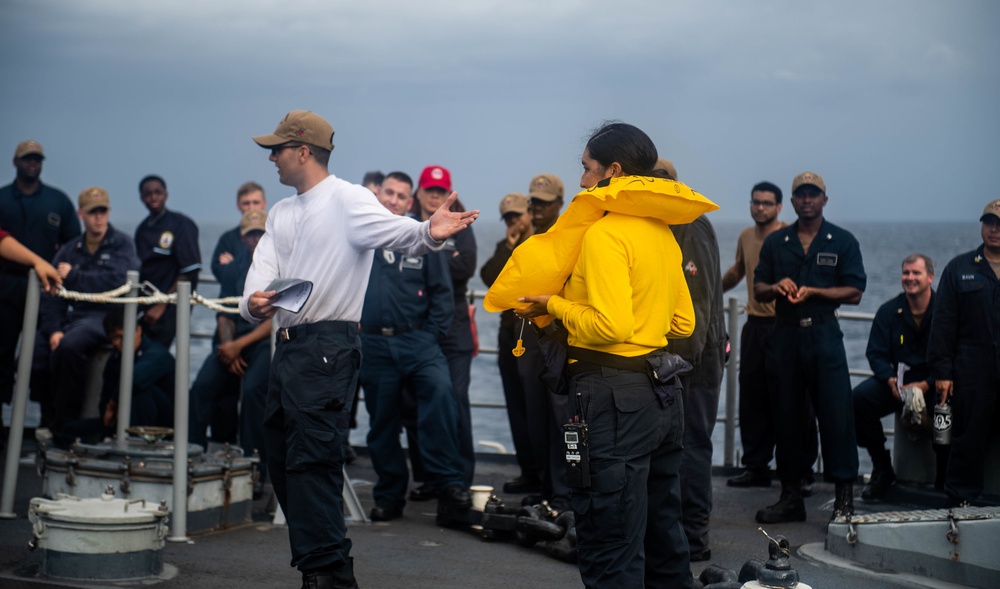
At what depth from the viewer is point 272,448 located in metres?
4.90

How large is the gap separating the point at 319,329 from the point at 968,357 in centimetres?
383

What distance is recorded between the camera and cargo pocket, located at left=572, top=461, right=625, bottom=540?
3871 mm

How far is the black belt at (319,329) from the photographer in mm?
4797

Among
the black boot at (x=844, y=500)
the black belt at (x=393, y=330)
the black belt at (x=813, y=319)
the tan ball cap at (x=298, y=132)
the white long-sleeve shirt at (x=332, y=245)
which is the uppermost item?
the tan ball cap at (x=298, y=132)

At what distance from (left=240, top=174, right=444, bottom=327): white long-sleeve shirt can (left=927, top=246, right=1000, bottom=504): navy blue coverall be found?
340 centimetres

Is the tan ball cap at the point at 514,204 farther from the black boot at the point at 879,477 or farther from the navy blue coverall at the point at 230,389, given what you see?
the black boot at the point at 879,477

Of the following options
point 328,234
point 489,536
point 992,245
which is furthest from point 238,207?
point 992,245

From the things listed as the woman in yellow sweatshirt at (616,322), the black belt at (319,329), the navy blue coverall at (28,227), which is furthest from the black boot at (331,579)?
the navy blue coverall at (28,227)

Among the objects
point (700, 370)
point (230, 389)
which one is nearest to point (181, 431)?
point (230, 389)

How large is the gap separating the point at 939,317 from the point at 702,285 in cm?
203

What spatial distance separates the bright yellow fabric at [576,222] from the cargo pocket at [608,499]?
0.56 m

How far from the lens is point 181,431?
20.2 ft

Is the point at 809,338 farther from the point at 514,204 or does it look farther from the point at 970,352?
the point at 514,204

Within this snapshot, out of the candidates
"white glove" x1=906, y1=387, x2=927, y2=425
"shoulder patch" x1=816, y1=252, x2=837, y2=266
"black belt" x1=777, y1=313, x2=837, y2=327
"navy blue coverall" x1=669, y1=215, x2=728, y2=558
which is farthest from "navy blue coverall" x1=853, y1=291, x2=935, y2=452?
"navy blue coverall" x1=669, y1=215, x2=728, y2=558
